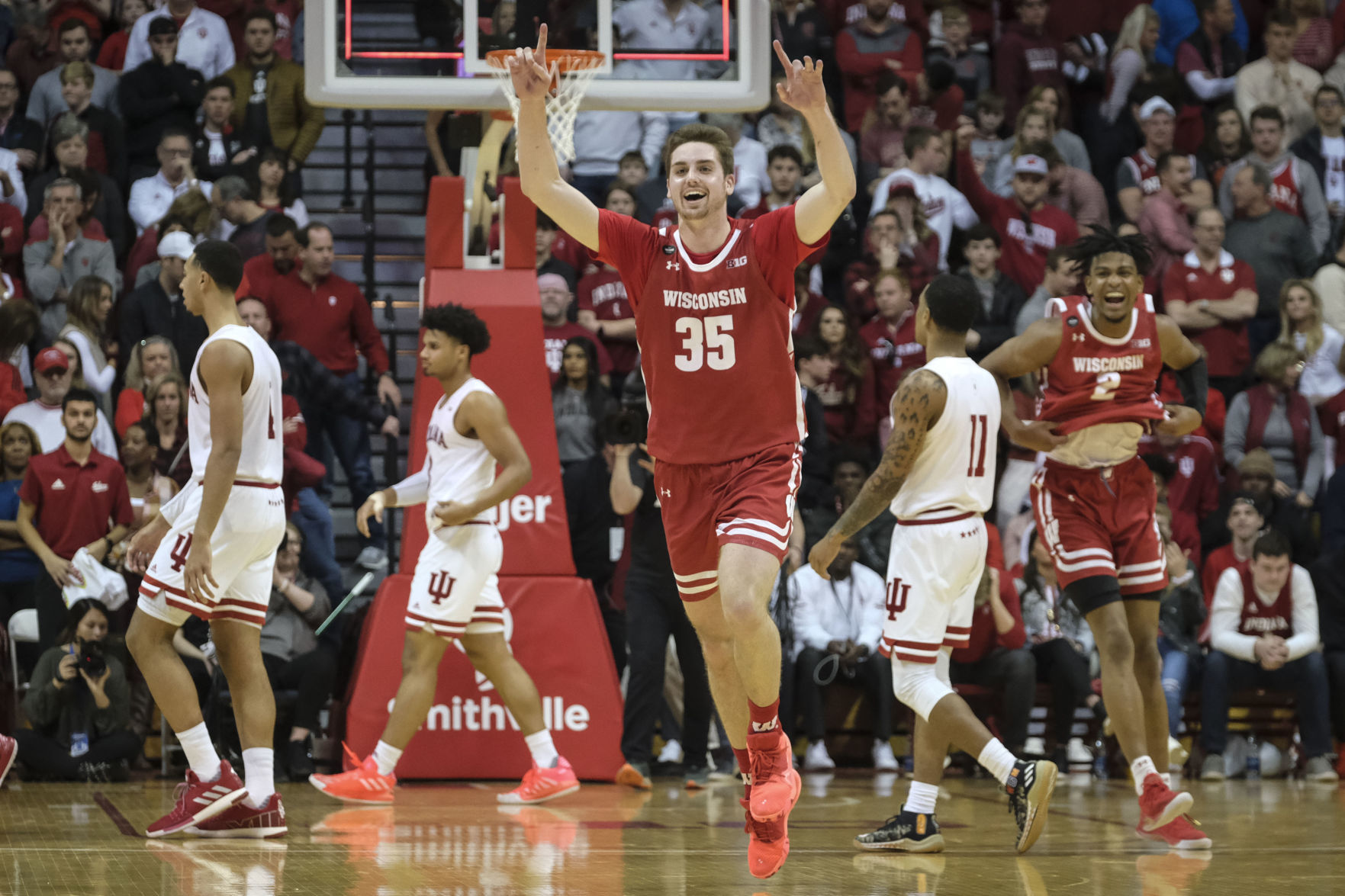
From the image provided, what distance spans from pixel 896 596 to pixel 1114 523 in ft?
3.86

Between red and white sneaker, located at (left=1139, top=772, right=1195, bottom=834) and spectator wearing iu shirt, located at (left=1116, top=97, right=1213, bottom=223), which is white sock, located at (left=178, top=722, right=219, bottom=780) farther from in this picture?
spectator wearing iu shirt, located at (left=1116, top=97, right=1213, bottom=223)

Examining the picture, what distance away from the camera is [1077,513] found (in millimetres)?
7297

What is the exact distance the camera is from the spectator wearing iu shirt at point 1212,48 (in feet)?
51.9

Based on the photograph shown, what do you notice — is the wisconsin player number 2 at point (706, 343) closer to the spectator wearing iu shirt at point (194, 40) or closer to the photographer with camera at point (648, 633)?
the photographer with camera at point (648, 633)

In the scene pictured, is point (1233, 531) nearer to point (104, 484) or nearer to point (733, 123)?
point (733, 123)

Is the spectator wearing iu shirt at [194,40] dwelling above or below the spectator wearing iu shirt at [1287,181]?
above

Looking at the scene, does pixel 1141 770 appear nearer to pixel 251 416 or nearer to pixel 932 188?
pixel 251 416

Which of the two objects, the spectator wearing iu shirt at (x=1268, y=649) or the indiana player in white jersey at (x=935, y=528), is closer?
the indiana player in white jersey at (x=935, y=528)

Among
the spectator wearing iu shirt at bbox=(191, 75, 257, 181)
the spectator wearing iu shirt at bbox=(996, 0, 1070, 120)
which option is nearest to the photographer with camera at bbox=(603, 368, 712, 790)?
the spectator wearing iu shirt at bbox=(191, 75, 257, 181)

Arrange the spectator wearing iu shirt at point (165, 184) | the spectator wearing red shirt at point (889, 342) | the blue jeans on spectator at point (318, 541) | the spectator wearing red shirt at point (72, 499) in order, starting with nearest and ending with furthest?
1. the spectator wearing red shirt at point (72, 499)
2. the blue jeans on spectator at point (318, 541)
3. the spectator wearing red shirt at point (889, 342)
4. the spectator wearing iu shirt at point (165, 184)

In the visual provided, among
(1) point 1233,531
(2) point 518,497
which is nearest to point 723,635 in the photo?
(2) point 518,497

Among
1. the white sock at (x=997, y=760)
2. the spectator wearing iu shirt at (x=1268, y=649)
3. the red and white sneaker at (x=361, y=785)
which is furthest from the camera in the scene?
the spectator wearing iu shirt at (x=1268, y=649)

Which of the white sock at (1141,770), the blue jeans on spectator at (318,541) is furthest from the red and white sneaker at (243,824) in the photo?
the white sock at (1141,770)

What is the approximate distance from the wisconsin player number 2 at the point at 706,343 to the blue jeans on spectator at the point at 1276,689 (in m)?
6.43
